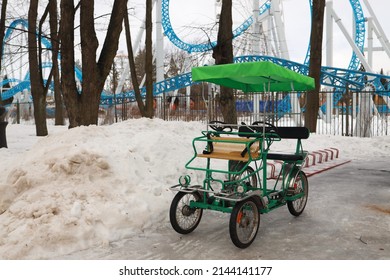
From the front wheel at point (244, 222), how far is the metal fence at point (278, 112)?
1627mm

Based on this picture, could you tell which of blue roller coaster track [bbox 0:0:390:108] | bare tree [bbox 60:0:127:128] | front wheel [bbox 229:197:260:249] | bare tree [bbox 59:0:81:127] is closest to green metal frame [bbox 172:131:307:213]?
front wheel [bbox 229:197:260:249]

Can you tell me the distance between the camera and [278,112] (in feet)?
30.6

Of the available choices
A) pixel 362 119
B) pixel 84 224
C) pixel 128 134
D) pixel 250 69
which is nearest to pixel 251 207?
pixel 250 69

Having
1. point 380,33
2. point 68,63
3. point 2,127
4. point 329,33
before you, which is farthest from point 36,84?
point 380,33

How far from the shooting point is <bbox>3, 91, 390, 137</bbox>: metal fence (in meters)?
16.8

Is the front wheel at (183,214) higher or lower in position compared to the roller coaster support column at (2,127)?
lower

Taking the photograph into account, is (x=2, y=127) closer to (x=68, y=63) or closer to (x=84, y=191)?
(x=68, y=63)

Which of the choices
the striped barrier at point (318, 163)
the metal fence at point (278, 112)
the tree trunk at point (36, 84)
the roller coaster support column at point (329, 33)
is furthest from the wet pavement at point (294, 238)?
the roller coaster support column at point (329, 33)

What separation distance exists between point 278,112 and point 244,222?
4823 mm

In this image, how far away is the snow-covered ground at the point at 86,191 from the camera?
500cm

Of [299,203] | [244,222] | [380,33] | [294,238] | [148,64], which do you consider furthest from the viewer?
[380,33]

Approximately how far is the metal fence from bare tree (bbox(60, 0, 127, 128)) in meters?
3.19

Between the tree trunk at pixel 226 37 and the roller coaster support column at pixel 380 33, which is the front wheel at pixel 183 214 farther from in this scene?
the roller coaster support column at pixel 380 33

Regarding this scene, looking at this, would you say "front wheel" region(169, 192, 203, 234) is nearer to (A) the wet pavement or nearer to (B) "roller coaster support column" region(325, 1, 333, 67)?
(A) the wet pavement
